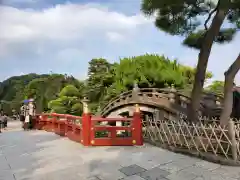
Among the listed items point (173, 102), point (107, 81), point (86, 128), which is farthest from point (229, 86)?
point (107, 81)

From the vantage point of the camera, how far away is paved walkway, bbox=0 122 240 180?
5602 mm

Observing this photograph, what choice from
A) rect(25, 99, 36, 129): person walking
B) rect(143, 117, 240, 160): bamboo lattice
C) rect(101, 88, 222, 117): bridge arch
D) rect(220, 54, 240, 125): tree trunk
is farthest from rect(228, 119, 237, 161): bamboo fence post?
rect(25, 99, 36, 129): person walking

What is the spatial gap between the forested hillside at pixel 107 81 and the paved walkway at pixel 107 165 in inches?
619

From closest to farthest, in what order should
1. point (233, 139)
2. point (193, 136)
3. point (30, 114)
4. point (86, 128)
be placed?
point (233, 139)
point (193, 136)
point (86, 128)
point (30, 114)

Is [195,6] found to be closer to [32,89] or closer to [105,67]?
[105,67]

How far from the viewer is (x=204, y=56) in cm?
848

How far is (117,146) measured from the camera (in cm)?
895

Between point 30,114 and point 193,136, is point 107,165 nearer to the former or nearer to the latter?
point 193,136

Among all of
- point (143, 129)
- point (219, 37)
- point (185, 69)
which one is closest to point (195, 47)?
point (219, 37)

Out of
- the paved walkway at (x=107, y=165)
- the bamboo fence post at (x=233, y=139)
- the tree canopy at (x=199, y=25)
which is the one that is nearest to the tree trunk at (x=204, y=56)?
the tree canopy at (x=199, y=25)

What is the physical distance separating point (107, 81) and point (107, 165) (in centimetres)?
2196

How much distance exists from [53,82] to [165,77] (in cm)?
1653

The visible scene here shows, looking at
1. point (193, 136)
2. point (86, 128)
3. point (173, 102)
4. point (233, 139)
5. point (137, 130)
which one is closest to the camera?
point (233, 139)

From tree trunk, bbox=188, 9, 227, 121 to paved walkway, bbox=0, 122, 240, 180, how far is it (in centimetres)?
209
